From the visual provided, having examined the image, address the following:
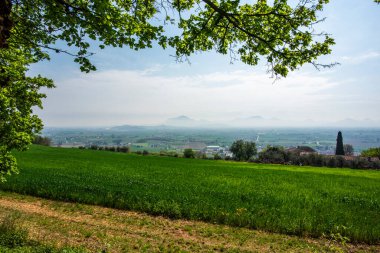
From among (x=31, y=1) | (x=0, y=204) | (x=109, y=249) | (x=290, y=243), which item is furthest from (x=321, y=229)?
(x=0, y=204)

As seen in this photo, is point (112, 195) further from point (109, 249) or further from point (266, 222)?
point (266, 222)

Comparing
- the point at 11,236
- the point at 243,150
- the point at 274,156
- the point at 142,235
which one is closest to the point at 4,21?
the point at 11,236

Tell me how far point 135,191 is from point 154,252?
9533mm

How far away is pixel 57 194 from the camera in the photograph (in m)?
18.8

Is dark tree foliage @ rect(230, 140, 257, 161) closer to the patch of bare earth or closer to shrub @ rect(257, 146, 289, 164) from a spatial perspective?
shrub @ rect(257, 146, 289, 164)

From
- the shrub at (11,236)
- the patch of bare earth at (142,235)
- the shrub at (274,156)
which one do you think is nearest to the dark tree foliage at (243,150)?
the shrub at (274,156)

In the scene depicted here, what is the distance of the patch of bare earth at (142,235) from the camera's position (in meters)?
11.4

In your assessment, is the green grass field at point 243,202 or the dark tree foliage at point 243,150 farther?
the dark tree foliage at point 243,150

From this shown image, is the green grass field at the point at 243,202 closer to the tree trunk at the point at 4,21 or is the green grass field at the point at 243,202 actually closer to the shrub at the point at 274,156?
the tree trunk at the point at 4,21

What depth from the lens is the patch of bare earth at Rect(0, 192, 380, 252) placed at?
37.2 ft

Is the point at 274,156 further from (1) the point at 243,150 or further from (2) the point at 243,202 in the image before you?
(2) the point at 243,202

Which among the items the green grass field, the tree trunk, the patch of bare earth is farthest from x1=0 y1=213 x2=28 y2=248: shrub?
the green grass field

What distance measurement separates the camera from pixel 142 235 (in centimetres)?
1258

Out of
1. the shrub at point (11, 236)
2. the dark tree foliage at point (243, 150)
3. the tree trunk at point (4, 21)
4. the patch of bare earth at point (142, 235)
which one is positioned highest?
the tree trunk at point (4, 21)
